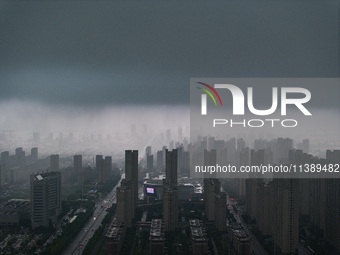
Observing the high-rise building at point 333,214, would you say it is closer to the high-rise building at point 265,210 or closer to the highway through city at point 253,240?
the high-rise building at point 265,210

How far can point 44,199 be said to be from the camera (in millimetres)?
6145

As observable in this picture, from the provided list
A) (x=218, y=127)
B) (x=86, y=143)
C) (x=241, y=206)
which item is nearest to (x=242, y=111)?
(x=218, y=127)

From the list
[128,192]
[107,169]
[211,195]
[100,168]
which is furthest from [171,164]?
[100,168]

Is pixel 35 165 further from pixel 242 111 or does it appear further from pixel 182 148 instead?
pixel 242 111

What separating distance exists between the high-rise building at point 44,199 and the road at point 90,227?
70 cm

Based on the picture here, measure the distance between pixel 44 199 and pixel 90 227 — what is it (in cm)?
106

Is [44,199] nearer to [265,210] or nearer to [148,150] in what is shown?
[148,150]

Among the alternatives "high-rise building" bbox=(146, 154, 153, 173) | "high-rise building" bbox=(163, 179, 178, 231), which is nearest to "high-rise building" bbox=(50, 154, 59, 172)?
"high-rise building" bbox=(163, 179, 178, 231)

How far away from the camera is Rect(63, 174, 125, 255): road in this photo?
5.05m

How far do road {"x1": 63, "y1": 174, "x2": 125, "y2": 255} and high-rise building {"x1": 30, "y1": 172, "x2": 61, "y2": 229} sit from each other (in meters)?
0.70

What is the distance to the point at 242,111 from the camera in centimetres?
384

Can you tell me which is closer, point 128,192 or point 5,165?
point 128,192

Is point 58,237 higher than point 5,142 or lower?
lower

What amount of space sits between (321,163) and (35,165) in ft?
18.4
